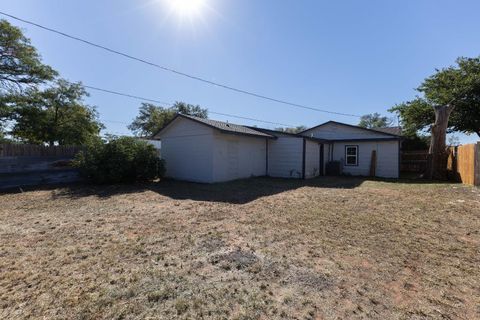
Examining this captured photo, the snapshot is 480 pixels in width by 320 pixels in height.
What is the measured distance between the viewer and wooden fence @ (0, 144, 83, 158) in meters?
9.55

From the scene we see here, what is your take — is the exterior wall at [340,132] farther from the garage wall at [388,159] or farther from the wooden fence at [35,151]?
the wooden fence at [35,151]

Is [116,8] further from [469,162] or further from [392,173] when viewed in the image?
[392,173]

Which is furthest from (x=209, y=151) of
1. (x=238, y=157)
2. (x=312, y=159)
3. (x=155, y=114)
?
(x=155, y=114)

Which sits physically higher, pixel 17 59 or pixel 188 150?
pixel 17 59

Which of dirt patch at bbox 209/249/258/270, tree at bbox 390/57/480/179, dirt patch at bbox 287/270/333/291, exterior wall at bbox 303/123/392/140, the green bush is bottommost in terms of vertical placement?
dirt patch at bbox 287/270/333/291

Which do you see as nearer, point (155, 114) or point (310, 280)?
point (310, 280)

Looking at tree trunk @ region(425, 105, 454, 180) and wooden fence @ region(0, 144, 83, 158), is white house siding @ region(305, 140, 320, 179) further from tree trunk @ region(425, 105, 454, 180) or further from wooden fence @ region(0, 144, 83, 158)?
wooden fence @ region(0, 144, 83, 158)

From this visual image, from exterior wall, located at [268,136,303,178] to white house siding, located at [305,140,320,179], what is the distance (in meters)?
0.45

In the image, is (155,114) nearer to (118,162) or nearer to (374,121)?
(118,162)

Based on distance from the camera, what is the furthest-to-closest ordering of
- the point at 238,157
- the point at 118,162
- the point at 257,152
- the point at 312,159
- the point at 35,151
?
the point at 312,159 → the point at 257,152 → the point at 238,157 → the point at 118,162 → the point at 35,151

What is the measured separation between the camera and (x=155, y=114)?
35.3m

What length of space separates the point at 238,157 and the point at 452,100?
15.2 meters

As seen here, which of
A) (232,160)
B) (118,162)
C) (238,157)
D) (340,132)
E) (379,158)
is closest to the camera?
(118,162)

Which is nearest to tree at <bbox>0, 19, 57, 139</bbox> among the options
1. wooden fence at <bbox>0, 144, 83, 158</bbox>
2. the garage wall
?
wooden fence at <bbox>0, 144, 83, 158</bbox>
